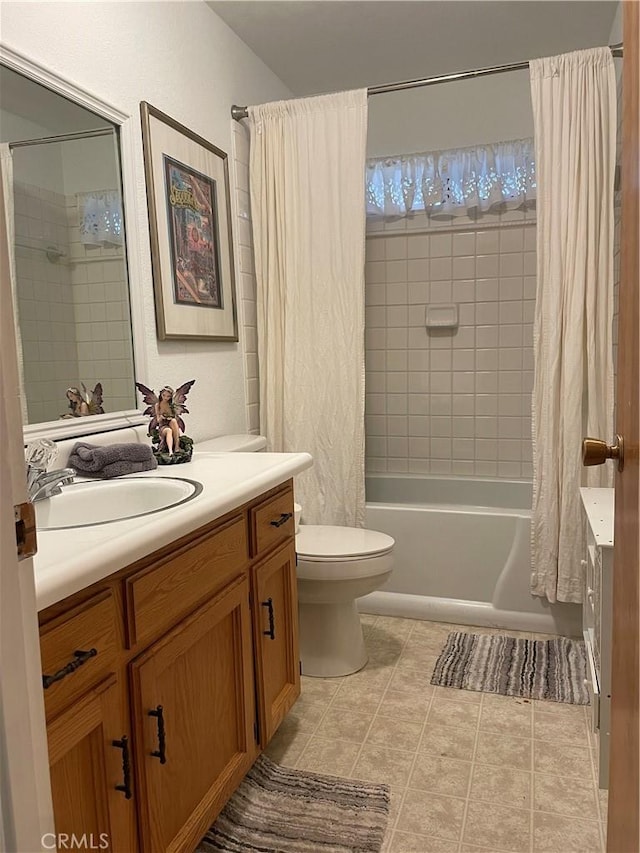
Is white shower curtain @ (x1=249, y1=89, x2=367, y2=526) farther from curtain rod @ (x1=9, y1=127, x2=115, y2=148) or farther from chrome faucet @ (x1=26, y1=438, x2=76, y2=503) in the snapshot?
chrome faucet @ (x1=26, y1=438, x2=76, y2=503)

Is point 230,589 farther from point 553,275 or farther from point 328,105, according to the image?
point 328,105

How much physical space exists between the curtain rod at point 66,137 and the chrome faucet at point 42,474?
29.8 inches

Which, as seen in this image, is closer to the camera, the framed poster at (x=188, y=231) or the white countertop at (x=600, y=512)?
the white countertop at (x=600, y=512)

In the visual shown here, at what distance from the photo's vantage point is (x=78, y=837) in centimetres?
106

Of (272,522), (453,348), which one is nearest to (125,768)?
(272,522)

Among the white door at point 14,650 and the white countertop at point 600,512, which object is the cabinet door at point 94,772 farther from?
the white countertop at point 600,512

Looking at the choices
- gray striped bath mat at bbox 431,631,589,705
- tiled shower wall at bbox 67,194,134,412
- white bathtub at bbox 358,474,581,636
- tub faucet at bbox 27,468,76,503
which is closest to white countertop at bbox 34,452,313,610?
tub faucet at bbox 27,468,76,503

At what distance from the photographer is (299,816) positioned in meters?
1.69

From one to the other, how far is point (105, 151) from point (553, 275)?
160 centimetres

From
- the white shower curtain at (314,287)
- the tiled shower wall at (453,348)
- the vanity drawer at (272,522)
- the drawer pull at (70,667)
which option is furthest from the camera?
the tiled shower wall at (453,348)

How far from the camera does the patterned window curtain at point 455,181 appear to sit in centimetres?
327

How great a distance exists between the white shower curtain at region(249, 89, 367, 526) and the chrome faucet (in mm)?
1308

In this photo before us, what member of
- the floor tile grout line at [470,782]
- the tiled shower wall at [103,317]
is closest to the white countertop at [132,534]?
the tiled shower wall at [103,317]

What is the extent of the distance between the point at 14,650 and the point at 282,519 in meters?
1.25
